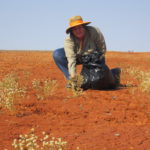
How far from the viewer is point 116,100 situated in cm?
486

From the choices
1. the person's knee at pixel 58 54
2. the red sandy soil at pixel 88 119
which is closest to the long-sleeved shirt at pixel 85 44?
the person's knee at pixel 58 54

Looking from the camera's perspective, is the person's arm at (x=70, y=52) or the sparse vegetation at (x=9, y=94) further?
the person's arm at (x=70, y=52)

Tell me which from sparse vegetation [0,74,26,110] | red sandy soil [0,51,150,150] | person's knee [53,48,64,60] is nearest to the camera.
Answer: red sandy soil [0,51,150,150]

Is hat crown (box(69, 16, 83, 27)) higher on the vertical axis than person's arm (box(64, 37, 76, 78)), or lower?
higher

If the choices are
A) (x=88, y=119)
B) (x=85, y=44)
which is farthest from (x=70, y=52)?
(x=88, y=119)

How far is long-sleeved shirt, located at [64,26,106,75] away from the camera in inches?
221

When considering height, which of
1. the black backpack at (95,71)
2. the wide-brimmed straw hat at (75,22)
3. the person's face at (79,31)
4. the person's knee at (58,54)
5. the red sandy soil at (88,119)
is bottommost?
the red sandy soil at (88,119)

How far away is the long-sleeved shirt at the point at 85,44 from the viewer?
18.4ft

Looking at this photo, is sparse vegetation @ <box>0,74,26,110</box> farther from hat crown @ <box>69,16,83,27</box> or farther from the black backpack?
hat crown @ <box>69,16,83,27</box>

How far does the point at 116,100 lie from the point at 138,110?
1.92 feet

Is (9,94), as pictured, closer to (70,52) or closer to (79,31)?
(70,52)

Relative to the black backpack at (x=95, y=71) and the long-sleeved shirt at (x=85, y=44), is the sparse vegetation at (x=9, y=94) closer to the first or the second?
the long-sleeved shirt at (x=85, y=44)

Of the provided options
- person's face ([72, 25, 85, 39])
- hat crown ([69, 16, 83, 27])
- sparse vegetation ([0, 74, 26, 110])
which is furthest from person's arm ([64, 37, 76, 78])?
sparse vegetation ([0, 74, 26, 110])

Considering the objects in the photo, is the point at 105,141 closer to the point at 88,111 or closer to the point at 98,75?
the point at 88,111
